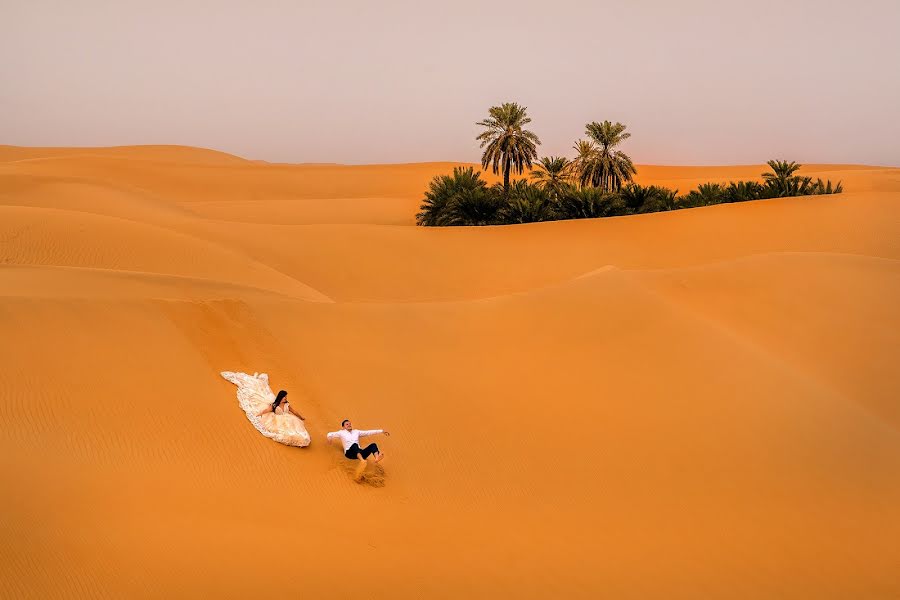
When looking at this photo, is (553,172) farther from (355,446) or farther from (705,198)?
(355,446)

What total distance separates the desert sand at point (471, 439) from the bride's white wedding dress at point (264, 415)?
5.0 inches

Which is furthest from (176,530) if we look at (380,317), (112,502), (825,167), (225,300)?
(825,167)

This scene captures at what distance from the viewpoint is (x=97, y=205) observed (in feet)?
97.0

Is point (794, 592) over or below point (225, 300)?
below

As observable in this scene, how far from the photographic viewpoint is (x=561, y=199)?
36938 millimetres

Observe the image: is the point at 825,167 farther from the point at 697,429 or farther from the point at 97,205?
the point at 697,429

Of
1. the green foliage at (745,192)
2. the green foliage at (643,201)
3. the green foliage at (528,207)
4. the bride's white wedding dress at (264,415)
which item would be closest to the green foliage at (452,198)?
the green foliage at (528,207)

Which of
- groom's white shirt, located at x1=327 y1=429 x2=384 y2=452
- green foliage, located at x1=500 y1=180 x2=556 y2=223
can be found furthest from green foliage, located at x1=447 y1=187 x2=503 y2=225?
groom's white shirt, located at x1=327 y1=429 x2=384 y2=452

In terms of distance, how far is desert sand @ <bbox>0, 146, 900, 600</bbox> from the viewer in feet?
25.2

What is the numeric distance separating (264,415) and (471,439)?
284 centimetres

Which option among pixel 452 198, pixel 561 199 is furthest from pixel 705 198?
pixel 452 198

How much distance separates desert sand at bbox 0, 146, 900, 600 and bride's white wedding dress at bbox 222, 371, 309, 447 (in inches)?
5.0

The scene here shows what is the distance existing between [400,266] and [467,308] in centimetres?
1217

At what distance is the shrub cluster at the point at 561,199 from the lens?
36.2 m
